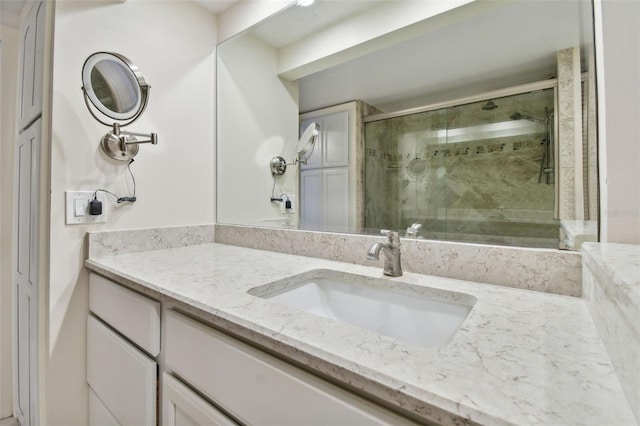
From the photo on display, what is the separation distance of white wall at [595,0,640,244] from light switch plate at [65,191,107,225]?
5.13 ft

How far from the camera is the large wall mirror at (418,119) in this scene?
0.82 metres

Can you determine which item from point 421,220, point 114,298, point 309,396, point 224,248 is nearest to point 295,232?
point 224,248

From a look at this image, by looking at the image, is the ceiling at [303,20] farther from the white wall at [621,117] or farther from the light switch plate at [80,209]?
the light switch plate at [80,209]

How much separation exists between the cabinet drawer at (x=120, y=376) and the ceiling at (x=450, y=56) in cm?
117

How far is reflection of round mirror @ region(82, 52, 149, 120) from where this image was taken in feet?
3.57

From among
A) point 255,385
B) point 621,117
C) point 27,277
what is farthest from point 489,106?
point 27,277

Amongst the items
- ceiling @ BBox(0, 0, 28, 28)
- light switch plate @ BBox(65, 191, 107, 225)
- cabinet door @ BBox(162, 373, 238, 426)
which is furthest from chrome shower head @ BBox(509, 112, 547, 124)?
ceiling @ BBox(0, 0, 28, 28)

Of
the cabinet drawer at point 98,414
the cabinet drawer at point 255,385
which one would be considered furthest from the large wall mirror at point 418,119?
the cabinet drawer at point 98,414

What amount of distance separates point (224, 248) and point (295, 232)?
0.39m

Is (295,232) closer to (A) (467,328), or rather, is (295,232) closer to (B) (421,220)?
(B) (421,220)

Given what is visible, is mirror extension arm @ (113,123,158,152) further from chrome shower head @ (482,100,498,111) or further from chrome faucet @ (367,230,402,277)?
chrome shower head @ (482,100,498,111)

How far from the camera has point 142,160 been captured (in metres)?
1.27

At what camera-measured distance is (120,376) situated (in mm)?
908

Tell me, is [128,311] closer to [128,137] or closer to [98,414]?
[98,414]
